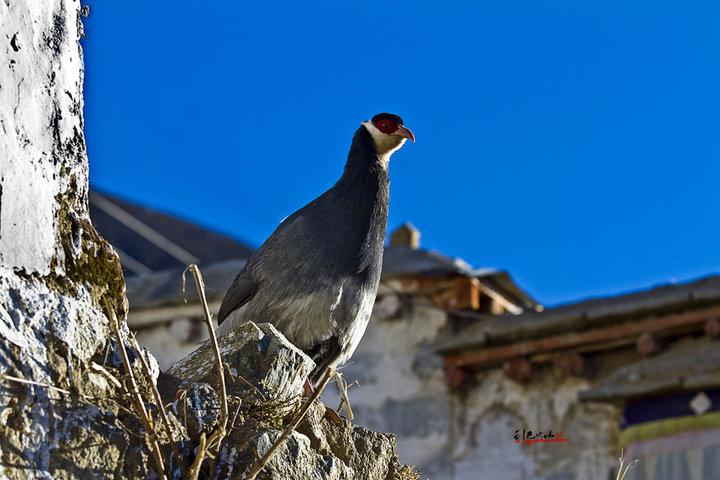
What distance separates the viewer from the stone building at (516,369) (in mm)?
11156

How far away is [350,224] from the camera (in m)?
4.65

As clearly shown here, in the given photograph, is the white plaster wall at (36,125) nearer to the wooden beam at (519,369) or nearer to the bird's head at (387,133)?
the bird's head at (387,133)

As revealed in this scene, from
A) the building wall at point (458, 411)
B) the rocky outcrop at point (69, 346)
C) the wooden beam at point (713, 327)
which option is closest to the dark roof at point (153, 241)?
the building wall at point (458, 411)

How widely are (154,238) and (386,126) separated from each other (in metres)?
16.7

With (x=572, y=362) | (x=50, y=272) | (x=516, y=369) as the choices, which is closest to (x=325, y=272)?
(x=50, y=272)

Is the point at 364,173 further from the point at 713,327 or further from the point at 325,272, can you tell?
the point at 713,327

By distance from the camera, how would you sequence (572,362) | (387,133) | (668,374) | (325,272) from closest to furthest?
1. (325,272)
2. (387,133)
3. (668,374)
4. (572,362)

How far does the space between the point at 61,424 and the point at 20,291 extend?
0.82ft

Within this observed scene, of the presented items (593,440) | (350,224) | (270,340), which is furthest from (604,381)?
(270,340)

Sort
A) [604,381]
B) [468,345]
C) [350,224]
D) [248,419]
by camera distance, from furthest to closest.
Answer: [468,345] → [604,381] → [350,224] → [248,419]

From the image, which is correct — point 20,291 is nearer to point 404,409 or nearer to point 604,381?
point 604,381

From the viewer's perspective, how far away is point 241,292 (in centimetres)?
495

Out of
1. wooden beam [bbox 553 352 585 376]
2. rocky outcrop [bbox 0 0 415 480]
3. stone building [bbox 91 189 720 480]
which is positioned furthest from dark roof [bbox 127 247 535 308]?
rocky outcrop [bbox 0 0 415 480]

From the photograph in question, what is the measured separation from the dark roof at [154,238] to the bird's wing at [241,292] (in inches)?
607
